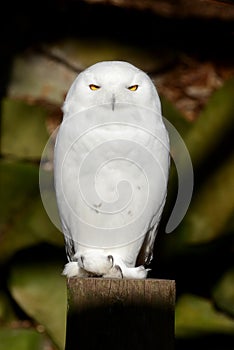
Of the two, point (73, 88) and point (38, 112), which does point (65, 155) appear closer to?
point (73, 88)

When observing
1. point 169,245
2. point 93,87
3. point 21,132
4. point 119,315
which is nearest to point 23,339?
point 169,245

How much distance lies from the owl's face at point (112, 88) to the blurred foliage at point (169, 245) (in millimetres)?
1474

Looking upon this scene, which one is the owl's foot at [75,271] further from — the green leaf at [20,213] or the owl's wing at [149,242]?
the green leaf at [20,213]

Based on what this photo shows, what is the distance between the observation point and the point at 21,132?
460cm

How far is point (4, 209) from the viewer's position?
4.38 m

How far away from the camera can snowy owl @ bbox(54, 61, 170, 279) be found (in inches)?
103

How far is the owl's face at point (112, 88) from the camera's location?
2.61 meters

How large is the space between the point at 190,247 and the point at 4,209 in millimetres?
1076

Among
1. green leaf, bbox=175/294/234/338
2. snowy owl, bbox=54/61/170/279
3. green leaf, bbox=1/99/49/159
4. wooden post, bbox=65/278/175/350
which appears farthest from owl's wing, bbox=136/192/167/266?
green leaf, bbox=1/99/49/159

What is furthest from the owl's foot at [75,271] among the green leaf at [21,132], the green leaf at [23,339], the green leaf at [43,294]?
the green leaf at [21,132]

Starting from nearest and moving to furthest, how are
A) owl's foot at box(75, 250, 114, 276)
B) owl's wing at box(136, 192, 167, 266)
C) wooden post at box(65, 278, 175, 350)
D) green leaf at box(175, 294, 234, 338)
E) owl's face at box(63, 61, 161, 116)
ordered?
1. wooden post at box(65, 278, 175, 350)
2. owl's foot at box(75, 250, 114, 276)
3. owl's face at box(63, 61, 161, 116)
4. owl's wing at box(136, 192, 167, 266)
5. green leaf at box(175, 294, 234, 338)

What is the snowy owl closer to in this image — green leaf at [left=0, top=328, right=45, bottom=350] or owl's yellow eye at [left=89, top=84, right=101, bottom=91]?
owl's yellow eye at [left=89, top=84, right=101, bottom=91]

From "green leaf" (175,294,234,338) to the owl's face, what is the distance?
1864mm

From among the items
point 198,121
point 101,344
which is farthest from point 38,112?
point 101,344
